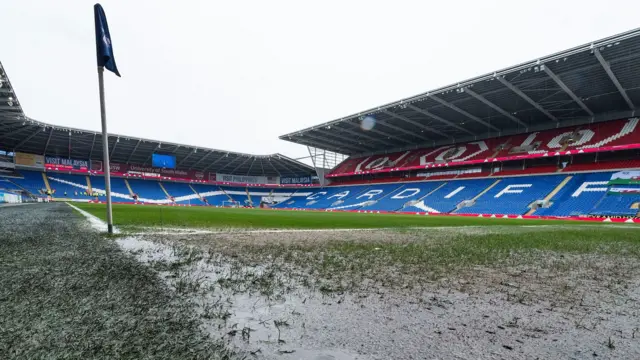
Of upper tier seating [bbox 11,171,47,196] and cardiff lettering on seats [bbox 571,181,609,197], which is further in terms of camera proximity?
upper tier seating [bbox 11,171,47,196]

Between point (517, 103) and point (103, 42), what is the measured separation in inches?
1193

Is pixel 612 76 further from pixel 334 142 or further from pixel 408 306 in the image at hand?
pixel 334 142

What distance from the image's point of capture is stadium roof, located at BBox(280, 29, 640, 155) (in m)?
18.6

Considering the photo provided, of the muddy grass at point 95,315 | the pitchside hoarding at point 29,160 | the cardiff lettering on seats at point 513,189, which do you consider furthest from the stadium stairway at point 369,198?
the pitchside hoarding at point 29,160

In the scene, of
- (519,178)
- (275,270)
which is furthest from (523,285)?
(519,178)

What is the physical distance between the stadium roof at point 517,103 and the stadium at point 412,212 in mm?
186

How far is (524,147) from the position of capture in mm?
30875

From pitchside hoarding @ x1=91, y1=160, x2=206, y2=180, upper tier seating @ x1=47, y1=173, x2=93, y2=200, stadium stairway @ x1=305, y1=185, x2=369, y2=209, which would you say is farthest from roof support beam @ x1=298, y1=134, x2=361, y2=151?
upper tier seating @ x1=47, y1=173, x2=93, y2=200

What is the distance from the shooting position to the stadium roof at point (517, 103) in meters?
18.6

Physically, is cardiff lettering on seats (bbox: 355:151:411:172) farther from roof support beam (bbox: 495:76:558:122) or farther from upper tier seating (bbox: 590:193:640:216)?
upper tier seating (bbox: 590:193:640:216)

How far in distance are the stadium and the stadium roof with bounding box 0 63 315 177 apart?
334 mm

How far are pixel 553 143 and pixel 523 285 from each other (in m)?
35.0

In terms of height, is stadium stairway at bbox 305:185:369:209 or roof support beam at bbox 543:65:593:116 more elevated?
roof support beam at bbox 543:65:593:116

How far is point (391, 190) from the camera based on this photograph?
37.4 meters
